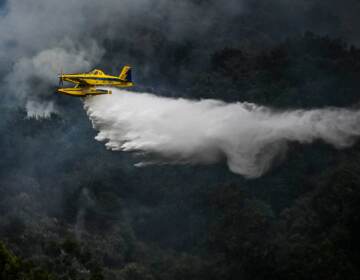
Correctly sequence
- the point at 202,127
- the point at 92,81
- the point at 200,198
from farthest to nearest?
1. the point at 200,198
2. the point at 202,127
3. the point at 92,81

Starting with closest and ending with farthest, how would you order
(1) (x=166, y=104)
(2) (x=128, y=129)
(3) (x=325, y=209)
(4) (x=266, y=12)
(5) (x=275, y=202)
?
(2) (x=128, y=129), (1) (x=166, y=104), (3) (x=325, y=209), (5) (x=275, y=202), (4) (x=266, y=12)

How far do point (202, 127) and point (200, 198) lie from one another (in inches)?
1262

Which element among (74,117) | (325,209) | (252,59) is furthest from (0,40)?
(325,209)

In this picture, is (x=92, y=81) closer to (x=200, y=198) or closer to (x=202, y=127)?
(x=202, y=127)

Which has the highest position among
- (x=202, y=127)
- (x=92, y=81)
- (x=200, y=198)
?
(x=92, y=81)

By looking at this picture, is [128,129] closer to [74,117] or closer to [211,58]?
[74,117]

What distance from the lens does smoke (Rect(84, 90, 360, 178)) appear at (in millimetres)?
65875

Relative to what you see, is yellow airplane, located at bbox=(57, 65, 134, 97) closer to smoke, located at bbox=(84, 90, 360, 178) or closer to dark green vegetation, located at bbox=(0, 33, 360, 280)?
smoke, located at bbox=(84, 90, 360, 178)

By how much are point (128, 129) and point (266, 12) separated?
7523 centimetres

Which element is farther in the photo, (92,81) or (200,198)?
(200,198)

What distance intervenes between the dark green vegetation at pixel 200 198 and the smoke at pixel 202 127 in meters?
11.1

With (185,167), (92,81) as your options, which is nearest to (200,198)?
(185,167)

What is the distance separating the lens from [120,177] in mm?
109938

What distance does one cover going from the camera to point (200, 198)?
338 ft
